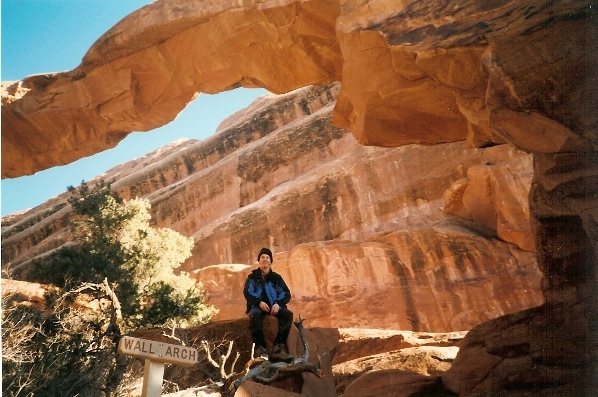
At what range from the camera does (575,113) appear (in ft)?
20.2

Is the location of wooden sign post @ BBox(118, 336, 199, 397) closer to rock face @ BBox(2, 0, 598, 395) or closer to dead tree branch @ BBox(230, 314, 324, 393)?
dead tree branch @ BBox(230, 314, 324, 393)

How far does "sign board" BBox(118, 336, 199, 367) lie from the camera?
4.20 meters

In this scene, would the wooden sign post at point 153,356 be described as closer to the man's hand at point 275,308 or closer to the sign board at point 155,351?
the sign board at point 155,351

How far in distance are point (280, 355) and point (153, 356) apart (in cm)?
250

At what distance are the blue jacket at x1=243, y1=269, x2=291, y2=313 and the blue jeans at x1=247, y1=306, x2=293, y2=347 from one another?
0.12 m

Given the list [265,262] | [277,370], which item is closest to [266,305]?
[265,262]

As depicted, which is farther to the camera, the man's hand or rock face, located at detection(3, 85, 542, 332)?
rock face, located at detection(3, 85, 542, 332)

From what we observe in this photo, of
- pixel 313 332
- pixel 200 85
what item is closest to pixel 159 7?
pixel 200 85

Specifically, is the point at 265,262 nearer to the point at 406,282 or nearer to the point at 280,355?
the point at 280,355

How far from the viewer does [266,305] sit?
6.84m

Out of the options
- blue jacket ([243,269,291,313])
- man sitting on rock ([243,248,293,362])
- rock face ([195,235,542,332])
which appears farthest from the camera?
rock face ([195,235,542,332])

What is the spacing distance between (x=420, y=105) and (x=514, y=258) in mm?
7222

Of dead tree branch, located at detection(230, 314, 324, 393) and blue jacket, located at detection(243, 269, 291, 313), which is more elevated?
blue jacket, located at detection(243, 269, 291, 313)

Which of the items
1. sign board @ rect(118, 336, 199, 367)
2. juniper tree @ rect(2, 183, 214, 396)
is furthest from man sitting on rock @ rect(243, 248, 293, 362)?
sign board @ rect(118, 336, 199, 367)
